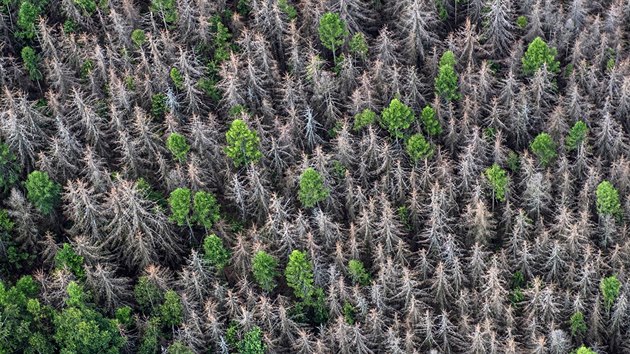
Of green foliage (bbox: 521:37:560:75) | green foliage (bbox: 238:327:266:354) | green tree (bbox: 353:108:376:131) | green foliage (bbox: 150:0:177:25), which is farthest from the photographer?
green foliage (bbox: 150:0:177:25)

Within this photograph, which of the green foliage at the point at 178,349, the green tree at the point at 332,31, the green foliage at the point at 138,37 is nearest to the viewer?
the green foliage at the point at 178,349

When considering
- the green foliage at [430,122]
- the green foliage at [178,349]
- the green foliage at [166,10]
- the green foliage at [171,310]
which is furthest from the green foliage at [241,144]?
the green foliage at [178,349]

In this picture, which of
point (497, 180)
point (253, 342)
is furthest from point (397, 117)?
point (253, 342)

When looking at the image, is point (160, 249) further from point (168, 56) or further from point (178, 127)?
point (168, 56)

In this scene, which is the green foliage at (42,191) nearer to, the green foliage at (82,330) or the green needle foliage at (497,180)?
the green foliage at (82,330)

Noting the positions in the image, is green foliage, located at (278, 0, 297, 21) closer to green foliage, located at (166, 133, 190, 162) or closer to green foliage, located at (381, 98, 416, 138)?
green foliage, located at (381, 98, 416, 138)

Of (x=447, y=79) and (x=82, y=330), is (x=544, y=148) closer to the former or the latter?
(x=447, y=79)

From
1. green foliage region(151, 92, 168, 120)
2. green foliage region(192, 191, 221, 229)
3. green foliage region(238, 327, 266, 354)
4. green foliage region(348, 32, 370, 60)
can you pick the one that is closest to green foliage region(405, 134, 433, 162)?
green foliage region(348, 32, 370, 60)
